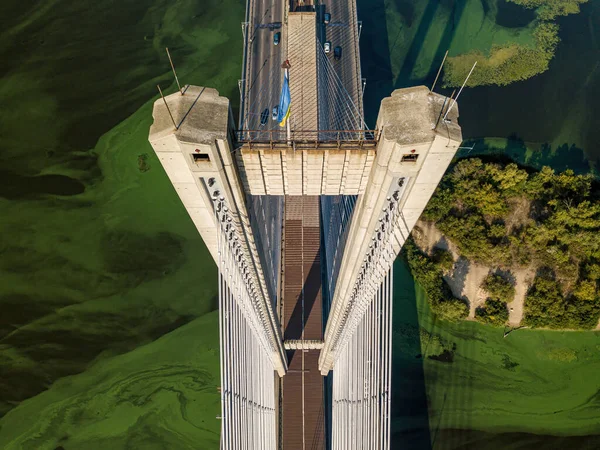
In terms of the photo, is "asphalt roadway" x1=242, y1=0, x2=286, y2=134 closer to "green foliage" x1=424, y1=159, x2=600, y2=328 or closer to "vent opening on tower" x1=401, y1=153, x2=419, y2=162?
"green foliage" x1=424, y1=159, x2=600, y2=328

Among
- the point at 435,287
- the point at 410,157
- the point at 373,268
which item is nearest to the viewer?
the point at 410,157

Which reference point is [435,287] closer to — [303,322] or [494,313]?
[494,313]

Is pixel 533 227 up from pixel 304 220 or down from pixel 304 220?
down

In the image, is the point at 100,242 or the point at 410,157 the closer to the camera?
the point at 410,157

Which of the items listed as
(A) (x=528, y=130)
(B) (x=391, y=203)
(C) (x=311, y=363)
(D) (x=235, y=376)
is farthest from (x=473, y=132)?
(D) (x=235, y=376)

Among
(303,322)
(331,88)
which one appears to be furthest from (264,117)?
(303,322)

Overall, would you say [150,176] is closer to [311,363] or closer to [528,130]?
[311,363]
